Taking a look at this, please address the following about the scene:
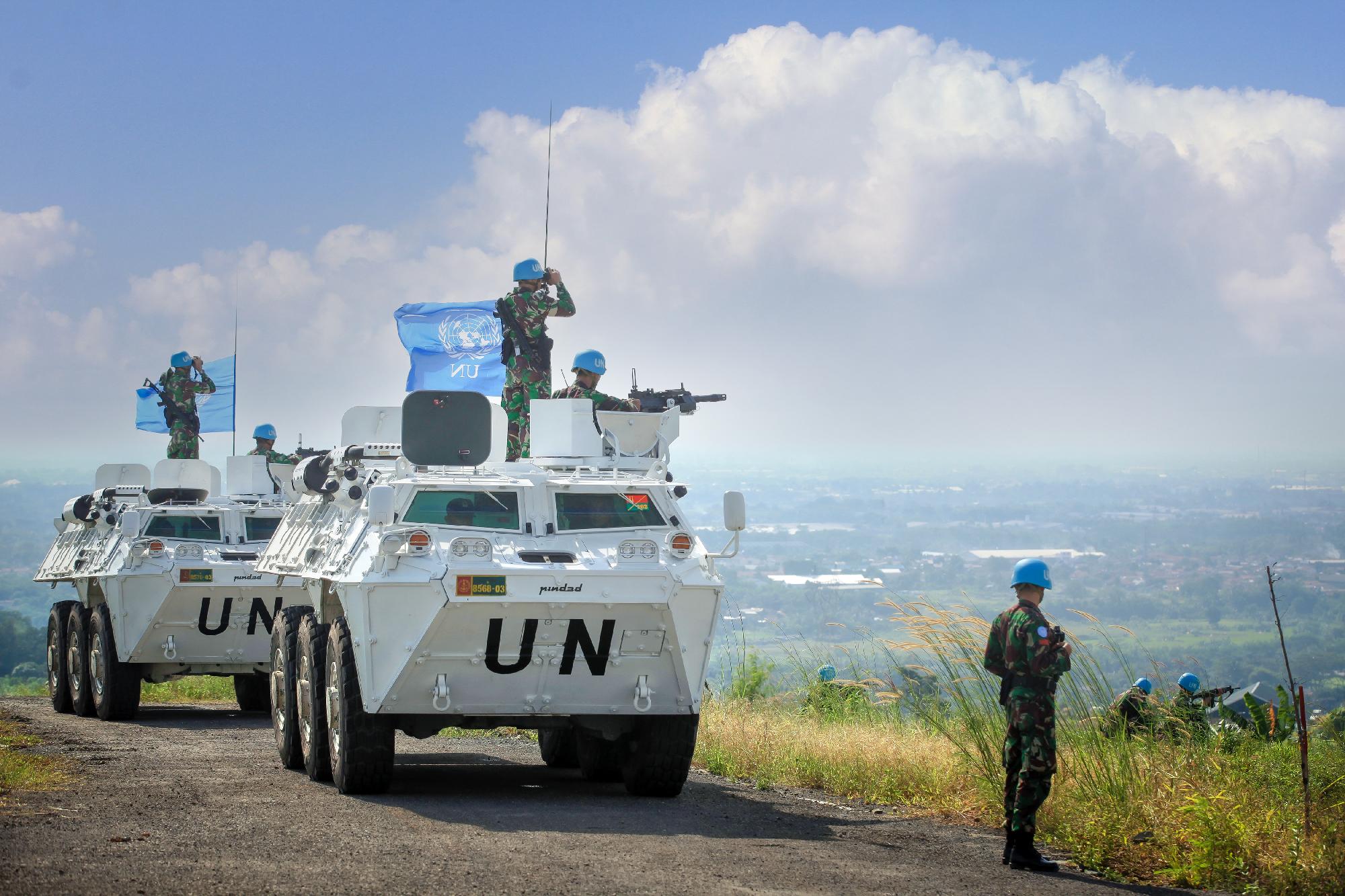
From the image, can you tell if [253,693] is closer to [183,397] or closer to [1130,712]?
[183,397]

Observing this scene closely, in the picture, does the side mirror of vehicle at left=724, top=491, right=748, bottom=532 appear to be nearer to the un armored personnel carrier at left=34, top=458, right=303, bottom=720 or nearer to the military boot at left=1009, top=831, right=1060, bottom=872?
the military boot at left=1009, top=831, right=1060, bottom=872

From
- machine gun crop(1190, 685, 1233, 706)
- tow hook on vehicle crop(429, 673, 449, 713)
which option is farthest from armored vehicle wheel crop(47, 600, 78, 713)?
machine gun crop(1190, 685, 1233, 706)

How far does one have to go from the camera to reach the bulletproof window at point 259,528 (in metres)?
17.4

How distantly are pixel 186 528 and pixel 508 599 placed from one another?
877 centimetres

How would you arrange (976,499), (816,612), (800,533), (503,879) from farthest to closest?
(976,499), (800,533), (816,612), (503,879)

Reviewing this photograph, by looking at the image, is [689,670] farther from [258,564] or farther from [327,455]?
[258,564]

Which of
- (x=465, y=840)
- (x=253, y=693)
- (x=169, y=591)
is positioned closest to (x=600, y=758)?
(x=465, y=840)

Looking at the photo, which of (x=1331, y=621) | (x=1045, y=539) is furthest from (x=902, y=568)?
(x=1045, y=539)

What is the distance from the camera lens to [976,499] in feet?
474

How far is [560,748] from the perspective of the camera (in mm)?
12633

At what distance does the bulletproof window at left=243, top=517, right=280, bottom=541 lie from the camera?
17.4 meters

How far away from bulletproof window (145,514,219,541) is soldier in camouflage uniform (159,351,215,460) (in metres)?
5.69

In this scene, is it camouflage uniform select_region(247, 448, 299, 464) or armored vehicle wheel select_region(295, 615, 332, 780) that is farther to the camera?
camouflage uniform select_region(247, 448, 299, 464)

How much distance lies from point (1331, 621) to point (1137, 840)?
155ft
